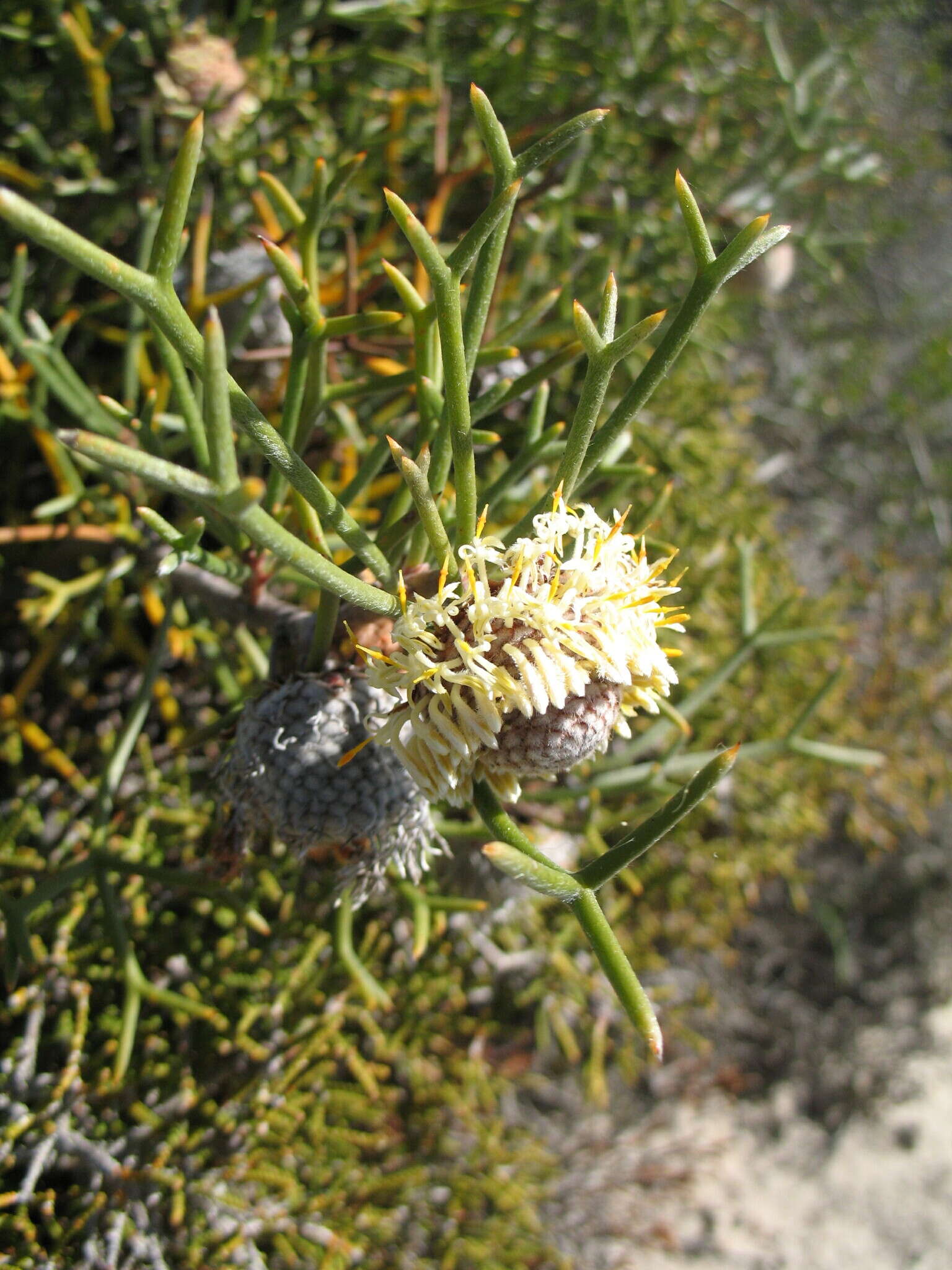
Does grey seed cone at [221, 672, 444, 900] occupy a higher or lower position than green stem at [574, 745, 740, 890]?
lower

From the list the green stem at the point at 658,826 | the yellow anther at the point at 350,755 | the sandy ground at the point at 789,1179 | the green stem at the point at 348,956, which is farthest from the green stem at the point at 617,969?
the sandy ground at the point at 789,1179

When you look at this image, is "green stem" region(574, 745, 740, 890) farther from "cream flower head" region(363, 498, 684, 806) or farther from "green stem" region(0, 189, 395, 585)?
"green stem" region(0, 189, 395, 585)

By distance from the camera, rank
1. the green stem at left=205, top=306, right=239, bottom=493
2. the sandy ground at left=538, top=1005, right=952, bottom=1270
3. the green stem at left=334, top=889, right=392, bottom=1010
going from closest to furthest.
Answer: the green stem at left=205, top=306, right=239, bottom=493 → the green stem at left=334, top=889, right=392, bottom=1010 → the sandy ground at left=538, top=1005, right=952, bottom=1270

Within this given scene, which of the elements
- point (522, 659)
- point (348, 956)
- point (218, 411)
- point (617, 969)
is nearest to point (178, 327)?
point (218, 411)

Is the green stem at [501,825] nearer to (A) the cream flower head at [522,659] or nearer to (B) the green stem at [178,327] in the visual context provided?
(A) the cream flower head at [522,659]

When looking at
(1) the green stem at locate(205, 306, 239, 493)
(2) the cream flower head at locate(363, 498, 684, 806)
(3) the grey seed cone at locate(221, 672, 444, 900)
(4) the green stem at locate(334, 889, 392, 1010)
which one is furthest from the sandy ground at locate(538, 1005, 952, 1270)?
(1) the green stem at locate(205, 306, 239, 493)

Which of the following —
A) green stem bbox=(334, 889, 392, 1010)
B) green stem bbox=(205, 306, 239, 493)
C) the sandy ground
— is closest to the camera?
green stem bbox=(205, 306, 239, 493)
